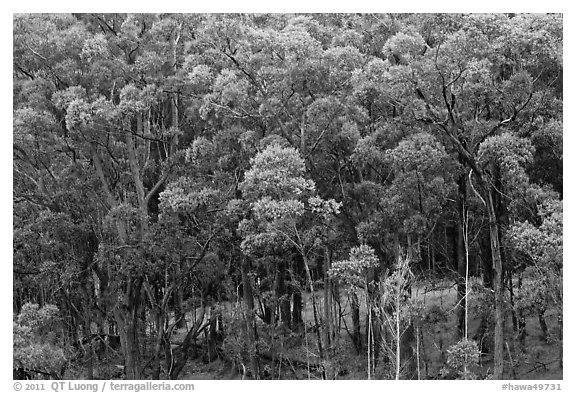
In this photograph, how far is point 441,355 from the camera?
48.7ft

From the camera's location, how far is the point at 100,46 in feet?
42.8

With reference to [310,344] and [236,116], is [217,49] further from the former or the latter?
[310,344]

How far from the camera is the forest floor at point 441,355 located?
13.3 metres

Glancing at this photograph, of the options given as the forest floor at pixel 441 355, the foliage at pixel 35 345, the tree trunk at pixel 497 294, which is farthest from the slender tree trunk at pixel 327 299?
the foliage at pixel 35 345

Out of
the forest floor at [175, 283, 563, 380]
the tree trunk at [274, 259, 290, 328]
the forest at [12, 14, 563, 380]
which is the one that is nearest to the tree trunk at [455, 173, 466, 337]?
the forest at [12, 14, 563, 380]

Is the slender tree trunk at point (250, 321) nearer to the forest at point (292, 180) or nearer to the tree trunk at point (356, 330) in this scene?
the forest at point (292, 180)

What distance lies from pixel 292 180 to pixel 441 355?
6.44 m

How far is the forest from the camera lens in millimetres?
11047

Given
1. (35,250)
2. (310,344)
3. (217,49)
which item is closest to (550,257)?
(217,49)

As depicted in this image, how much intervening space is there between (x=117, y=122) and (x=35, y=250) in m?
3.00

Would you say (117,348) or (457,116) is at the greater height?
(457,116)

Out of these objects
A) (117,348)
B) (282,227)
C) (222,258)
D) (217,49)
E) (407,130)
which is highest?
(217,49)

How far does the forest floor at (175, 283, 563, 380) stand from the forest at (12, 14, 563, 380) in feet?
0.22

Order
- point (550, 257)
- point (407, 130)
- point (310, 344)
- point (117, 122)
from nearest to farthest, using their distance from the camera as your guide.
Answer: point (550, 257) < point (407, 130) < point (117, 122) < point (310, 344)
